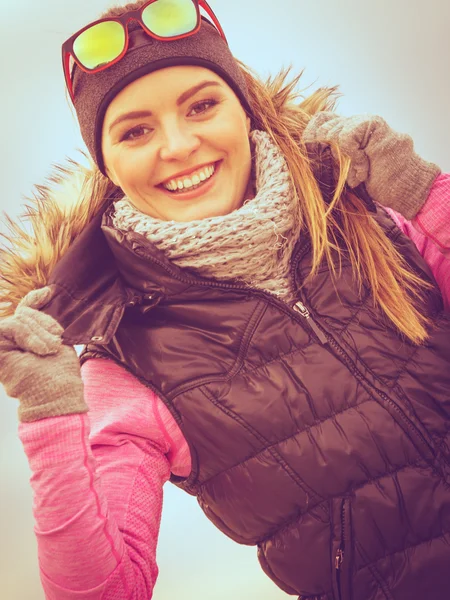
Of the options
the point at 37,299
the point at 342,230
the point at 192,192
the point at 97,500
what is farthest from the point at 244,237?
the point at 97,500

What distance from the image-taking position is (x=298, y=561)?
80cm

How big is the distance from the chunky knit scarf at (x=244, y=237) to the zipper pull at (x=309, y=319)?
0.03m

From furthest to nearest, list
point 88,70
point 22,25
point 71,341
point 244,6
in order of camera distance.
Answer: point 244,6 → point 22,25 → point 88,70 → point 71,341

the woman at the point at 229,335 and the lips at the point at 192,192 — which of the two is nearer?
the woman at the point at 229,335

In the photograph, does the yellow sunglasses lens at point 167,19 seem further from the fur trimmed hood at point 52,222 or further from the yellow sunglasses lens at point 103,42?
the fur trimmed hood at point 52,222

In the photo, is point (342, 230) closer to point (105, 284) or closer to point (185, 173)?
point (185, 173)

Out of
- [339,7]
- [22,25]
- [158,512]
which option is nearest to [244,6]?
[339,7]

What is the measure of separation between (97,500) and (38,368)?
0.20 metres

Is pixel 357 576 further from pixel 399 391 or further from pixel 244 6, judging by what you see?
pixel 244 6

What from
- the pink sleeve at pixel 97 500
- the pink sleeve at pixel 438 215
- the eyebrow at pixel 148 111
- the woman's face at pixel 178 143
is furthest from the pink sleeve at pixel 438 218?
the pink sleeve at pixel 97 500

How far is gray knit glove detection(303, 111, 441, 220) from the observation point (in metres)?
0.88

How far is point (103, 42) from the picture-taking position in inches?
34.4

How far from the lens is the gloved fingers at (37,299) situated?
0.80 m

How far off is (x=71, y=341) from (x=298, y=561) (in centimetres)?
50
